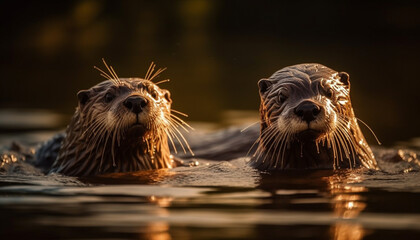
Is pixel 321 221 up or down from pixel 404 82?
down

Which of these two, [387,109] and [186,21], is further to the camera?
[186,21]

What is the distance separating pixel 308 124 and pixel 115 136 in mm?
1376

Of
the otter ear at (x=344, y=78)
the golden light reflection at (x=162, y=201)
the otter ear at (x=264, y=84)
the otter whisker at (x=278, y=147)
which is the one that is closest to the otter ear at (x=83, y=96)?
the otter ear at (x=264, y=84)

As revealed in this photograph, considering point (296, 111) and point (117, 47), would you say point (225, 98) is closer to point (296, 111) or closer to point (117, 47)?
point (296, 111)

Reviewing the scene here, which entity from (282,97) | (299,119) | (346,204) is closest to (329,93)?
(282,97)

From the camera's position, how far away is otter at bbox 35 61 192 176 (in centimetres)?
617

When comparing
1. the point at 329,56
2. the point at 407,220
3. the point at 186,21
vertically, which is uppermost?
the point at 186,21

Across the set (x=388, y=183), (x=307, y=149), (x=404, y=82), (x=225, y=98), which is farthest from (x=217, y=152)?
(x=404, y=82)

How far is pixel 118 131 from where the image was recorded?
620cm

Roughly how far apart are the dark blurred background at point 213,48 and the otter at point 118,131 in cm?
347

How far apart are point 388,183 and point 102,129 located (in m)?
1.93

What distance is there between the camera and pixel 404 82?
569 inches

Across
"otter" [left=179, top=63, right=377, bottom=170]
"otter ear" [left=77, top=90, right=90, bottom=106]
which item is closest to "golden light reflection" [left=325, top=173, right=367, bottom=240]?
"otter" [left=179, top=63, right=377, bottom=170]

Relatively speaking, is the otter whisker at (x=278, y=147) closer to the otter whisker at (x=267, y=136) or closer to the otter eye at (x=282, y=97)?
the otter whisker at (x=267, y=136)
